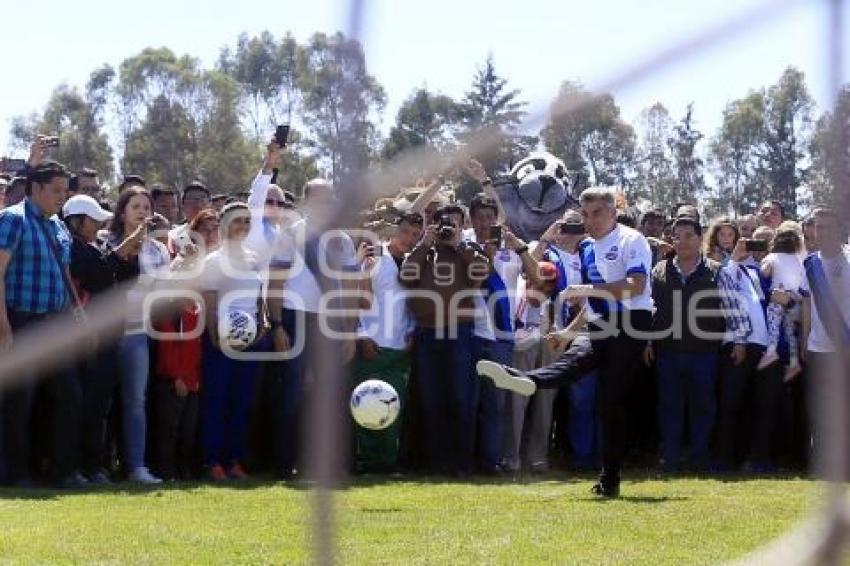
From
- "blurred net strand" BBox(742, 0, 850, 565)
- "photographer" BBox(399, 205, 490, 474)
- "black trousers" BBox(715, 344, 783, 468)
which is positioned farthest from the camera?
"black trousers" BBox(715, 344, 783, 468)

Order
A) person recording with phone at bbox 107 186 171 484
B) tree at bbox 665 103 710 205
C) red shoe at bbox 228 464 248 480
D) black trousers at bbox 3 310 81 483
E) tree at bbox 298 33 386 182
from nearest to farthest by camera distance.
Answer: tree at bbox 298 33 386 182, tree at bbox 665 103 710 205, black trousers at bbox 3 310 81 483, person recording with phone at bbox 107 186 171 484, red shoe at bbox 228 464 248 480

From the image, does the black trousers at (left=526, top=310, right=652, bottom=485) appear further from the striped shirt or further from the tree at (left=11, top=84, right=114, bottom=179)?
the tree at (left=11, top=84, right=114, bottom=179)

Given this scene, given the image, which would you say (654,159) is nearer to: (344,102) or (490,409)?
(344,102)

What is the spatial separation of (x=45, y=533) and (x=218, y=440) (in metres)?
2.97

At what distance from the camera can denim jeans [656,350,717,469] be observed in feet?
31.4

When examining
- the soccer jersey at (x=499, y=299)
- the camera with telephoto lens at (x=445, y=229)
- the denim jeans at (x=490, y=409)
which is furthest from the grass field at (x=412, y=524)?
the camera with telephoto lens at (x=445, y=229)

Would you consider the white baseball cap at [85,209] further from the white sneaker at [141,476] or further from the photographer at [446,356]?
the photographer at [446,356]

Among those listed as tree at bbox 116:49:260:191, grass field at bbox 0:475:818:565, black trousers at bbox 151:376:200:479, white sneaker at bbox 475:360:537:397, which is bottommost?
grass field at bbox 0:475:818:565

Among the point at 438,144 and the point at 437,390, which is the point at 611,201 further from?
the point at 438,144

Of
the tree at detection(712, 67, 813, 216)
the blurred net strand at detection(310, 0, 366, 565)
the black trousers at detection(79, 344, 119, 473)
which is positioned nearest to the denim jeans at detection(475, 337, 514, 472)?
the black trousers at detection(79, 344, 119, 473)

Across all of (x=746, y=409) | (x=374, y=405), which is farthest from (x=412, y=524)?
(x=746, y=409)

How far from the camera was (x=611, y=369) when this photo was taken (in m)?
7.62

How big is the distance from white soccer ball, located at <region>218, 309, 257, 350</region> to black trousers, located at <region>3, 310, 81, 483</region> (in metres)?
0.93

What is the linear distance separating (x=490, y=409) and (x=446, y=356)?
0.53 m
